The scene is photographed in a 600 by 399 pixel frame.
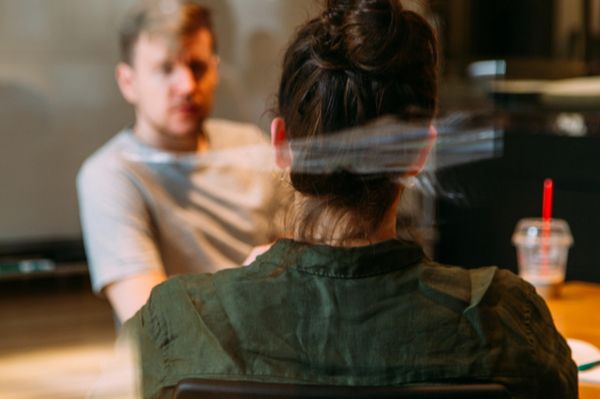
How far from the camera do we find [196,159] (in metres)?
1.19

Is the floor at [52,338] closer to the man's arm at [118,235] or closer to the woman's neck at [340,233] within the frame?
the man's arm at [118,235]

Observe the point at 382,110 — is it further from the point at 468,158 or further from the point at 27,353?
the point at 27,353

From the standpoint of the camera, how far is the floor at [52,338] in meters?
0.87

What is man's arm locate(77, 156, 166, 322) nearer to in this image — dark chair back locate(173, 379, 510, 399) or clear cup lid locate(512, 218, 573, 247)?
dark chair back locate(173, 379, 510, 399)

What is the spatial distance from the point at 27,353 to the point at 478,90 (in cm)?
227

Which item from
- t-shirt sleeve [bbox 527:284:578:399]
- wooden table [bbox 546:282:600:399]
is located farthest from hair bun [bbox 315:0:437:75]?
wooden table [bbox 546:282:600:399]

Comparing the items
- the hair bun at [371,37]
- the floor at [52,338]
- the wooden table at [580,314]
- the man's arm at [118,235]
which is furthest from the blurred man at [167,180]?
the wooden table at [580,314]

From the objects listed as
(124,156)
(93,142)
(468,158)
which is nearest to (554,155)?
(468,158)

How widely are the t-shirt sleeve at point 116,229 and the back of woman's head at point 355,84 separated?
1.49 feet

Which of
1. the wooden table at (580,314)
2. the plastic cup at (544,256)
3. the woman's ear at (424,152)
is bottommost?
the wooden table at (580,314)

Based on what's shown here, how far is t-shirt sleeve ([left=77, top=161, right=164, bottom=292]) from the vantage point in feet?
3.10

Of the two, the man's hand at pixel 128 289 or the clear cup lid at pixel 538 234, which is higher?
the clear cup lid at pixel 538 234

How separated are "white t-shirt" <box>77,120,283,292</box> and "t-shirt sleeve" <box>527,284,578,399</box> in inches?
15.6

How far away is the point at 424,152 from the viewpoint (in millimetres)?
635
